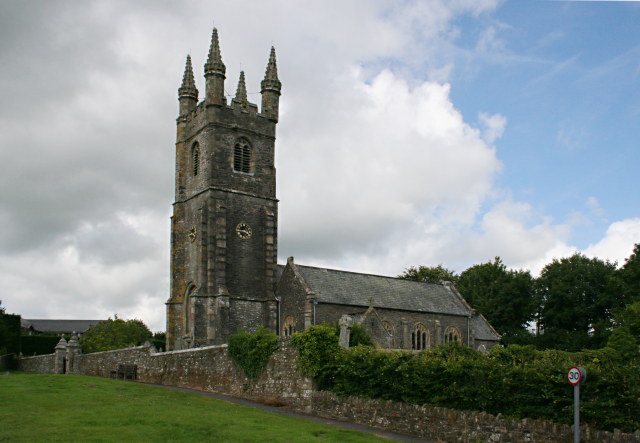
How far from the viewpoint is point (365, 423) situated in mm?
21047

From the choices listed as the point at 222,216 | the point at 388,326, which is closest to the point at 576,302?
the point at 388,326

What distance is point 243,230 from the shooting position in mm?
45938

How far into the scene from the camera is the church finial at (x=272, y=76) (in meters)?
49.6

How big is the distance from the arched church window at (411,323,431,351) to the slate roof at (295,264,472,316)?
136 cm

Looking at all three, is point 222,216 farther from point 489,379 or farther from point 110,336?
point 110,336

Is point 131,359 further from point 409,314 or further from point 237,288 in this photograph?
point 409,314

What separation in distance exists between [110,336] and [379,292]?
3514 cm

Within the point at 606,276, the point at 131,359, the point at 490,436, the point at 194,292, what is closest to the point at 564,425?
the point at 490,436

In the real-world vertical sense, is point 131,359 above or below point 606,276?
below

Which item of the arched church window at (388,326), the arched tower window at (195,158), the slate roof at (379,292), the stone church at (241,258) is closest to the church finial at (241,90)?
the stone church at (241,258)

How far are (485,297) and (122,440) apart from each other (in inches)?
2245

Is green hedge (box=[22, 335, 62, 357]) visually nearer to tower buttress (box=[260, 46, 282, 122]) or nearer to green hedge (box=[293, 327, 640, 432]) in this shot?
tower buttress (box=[260, 46, 282, 122])

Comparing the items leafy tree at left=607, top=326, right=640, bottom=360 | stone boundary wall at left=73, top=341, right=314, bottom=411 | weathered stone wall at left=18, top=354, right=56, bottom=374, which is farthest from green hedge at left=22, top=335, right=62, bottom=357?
leafy tree at left=607, top=326, right=640, bottom=360

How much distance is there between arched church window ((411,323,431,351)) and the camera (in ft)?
159
